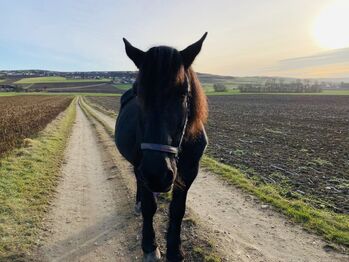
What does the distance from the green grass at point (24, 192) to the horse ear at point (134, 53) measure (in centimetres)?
362

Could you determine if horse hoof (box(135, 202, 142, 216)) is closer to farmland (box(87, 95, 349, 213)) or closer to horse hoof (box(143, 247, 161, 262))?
horse hoof (box(143, 247, 161, 262))

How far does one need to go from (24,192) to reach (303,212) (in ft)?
21.3

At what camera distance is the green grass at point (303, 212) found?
6104mm

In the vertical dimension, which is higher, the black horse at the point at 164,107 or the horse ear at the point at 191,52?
the horse ear at the point at 191,52

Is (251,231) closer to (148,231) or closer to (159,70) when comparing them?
(148,231)

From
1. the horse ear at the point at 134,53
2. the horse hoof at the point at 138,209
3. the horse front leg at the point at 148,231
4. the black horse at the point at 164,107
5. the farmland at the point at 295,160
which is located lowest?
the farmland at the point at 295,160

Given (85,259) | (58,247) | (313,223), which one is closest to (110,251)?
(85,259)

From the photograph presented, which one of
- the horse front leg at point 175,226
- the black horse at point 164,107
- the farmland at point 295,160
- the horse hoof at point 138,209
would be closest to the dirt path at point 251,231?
the horse front leg at point 175,226

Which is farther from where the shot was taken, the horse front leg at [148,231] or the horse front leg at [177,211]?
the horse front leg at [148,231]

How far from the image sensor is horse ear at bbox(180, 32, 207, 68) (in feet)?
12.7

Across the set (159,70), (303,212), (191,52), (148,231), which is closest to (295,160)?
(303,212)

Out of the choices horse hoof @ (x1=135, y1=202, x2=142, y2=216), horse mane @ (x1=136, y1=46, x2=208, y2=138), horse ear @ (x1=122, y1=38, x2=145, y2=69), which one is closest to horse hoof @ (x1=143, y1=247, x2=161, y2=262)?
horse hoof @ (x1=135, y1=202, x2=142, y2=216)

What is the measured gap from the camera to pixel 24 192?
8.09m

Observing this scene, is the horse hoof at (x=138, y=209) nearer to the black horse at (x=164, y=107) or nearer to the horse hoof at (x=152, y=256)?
the horse hoof at (x=152, y=256)
